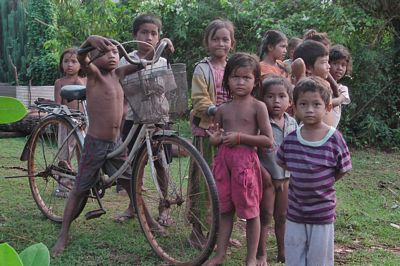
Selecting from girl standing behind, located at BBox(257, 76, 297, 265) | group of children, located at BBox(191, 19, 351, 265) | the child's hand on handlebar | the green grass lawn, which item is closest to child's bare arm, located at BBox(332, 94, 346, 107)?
group of children, located at BBox(191, 19, 351, 265)

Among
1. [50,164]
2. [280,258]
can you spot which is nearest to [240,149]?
[280,258]

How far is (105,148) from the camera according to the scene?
3686 mm

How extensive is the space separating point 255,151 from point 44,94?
23.0ft

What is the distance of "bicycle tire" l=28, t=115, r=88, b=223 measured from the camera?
4.18 meters

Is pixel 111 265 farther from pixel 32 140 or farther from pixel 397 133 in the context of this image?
pixel 397 133

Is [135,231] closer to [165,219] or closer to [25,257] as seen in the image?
[165,219]

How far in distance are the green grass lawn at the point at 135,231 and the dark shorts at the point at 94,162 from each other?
428 millimetres

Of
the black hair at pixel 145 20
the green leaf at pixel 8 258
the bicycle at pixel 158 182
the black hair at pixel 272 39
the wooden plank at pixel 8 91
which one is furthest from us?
the wooden plank at pixel 8 91

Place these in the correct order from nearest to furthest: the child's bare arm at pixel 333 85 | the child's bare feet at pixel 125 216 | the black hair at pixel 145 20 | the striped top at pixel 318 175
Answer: the striped top at pixel 318 175, the child's bare arm at pixel 333 85, the black hair at pixel 145 20, the child's bare feet at pixel 125 216

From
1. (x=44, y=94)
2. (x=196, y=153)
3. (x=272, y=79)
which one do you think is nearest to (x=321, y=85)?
(x=272, y=79)

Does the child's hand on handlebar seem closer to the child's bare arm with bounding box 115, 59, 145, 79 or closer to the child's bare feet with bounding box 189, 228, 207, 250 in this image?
the child's bare arm with bounding box 115, 59, 145, 79

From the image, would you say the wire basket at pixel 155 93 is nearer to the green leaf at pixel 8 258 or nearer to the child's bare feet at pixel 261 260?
the child's bare feet at pixel 261 260

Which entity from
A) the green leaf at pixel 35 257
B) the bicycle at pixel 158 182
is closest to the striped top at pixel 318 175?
the bicycle at pixel 158 182

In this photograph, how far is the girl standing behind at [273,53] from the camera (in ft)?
12.9
